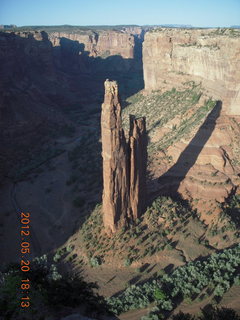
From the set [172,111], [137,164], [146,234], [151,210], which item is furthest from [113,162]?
[172,111]

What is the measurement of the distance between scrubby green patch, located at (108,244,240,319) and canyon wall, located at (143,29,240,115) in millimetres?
27783

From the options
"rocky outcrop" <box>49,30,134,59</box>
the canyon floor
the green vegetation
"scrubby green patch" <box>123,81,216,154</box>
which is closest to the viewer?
the green vegetation

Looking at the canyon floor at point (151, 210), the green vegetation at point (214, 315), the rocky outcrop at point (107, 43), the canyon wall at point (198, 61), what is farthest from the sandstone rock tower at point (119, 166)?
the rocky outcrop at point (107, 43)

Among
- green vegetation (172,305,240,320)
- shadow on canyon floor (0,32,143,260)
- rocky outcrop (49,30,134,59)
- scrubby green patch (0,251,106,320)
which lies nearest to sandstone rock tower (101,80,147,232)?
shadow on canyon floor (0,32,143,260)

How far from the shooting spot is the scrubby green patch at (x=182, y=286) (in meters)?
27.4

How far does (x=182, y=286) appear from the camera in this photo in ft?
94.1

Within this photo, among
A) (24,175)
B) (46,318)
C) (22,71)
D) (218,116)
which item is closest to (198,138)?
(218,116)

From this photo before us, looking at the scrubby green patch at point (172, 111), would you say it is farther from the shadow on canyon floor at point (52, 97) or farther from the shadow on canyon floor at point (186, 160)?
the shadow on canyon floor at point (52, 97)

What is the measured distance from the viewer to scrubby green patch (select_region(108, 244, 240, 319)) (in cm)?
2744

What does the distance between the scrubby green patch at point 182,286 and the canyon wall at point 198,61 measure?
91.2 feet

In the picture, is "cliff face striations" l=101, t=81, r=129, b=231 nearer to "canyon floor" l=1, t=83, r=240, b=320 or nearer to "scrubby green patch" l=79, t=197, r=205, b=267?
"scrubby green patch" l=79, t=197, r=205, b=267

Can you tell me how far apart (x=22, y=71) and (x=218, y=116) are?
6284 cm

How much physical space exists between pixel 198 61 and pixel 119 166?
1410 inches
